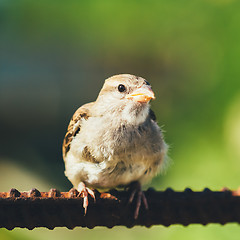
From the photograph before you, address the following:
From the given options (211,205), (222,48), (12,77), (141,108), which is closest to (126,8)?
(222,48)

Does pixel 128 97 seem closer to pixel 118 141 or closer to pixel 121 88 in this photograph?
pixel 121 88

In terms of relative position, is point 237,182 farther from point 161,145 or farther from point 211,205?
point 211,205

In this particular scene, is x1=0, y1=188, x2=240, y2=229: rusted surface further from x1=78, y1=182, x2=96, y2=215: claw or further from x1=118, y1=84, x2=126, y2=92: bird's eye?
x1=118, y1=84, x2=126, y2=92: bird's eye

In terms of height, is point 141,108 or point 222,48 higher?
point 222,48

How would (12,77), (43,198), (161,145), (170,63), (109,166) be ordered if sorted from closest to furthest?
Result: 1. (43,198)
2. (109,166)
3. (161,145)
4. (170,63)
5. (12,77)

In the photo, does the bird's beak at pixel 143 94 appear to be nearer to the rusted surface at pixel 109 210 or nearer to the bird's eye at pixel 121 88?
the bird's eye at pixel 121 88

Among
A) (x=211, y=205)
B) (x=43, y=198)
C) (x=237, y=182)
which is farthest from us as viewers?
(x=237, y=182)

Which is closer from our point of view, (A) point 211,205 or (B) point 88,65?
(A) point 211,205

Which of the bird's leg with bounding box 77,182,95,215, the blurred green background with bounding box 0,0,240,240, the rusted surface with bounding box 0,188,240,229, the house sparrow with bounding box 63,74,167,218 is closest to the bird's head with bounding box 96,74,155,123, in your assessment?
the house sparrow with bounding box 63,74,167,218

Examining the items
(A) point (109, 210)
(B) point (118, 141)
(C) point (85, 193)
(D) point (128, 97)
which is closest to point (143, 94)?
(D) point (128, 97)
